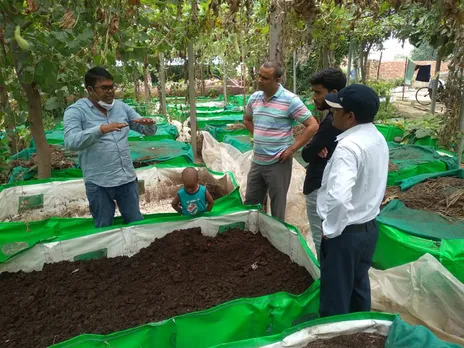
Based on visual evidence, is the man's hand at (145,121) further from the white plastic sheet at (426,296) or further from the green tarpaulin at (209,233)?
the white plastic sheet at (426,296)

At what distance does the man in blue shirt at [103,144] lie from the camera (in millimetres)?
2518

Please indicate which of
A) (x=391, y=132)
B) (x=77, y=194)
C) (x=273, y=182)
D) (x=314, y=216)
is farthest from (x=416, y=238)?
(x=391, y=132)

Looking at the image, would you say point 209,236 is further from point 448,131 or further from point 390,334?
point 448,131

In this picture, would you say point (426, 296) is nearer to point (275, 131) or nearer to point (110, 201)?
point (275, 131)

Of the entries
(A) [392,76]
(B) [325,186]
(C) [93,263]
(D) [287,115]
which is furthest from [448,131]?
(A) [392,76]

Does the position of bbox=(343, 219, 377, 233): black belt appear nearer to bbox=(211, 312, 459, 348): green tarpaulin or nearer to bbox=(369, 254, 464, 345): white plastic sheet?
bbox=(211, 312, 459, 348): green tarpaulin

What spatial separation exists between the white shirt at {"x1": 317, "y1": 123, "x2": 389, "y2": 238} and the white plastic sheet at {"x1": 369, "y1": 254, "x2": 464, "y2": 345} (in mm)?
964

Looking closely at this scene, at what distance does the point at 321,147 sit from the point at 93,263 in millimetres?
1793

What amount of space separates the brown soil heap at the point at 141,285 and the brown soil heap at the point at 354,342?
2.19 feet

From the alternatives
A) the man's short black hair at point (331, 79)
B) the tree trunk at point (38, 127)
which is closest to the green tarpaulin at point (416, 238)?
the man's short black hair at point (331, 79)

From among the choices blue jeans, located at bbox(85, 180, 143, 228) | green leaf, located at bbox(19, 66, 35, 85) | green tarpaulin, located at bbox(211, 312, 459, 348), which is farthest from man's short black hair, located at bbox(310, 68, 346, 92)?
green leaf, located at bbox(19, 66, 35, 85)

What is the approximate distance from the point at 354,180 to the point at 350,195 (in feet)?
0.23

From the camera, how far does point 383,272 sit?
8.54 feet

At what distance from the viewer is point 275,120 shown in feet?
9.68
